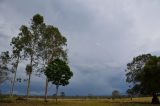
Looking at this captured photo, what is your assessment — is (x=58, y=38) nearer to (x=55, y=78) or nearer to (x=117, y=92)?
(x=55, y=78)

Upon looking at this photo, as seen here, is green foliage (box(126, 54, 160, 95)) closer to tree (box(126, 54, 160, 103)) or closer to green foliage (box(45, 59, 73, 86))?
tree (box(126, 54, 160, 103))

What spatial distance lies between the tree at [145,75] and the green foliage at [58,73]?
19942mm

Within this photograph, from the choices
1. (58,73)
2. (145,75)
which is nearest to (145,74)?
(145,75)

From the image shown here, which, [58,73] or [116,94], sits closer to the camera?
[58,73]

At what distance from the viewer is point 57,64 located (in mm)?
70250

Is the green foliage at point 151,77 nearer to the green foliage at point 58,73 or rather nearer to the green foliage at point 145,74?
the green foliage at point 145,74

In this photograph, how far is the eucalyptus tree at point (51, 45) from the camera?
74.3m

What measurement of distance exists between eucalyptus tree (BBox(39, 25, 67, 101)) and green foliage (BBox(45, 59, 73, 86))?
4221 mm

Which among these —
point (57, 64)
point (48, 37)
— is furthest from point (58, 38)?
point (57, 64)

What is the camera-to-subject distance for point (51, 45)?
2938 inches

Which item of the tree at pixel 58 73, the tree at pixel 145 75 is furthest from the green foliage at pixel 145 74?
the tree at pixel 58 73

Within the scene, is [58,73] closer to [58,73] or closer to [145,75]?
[58,73]

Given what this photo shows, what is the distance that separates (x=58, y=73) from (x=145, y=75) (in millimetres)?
22595

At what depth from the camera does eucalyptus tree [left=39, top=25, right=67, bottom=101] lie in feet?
244
